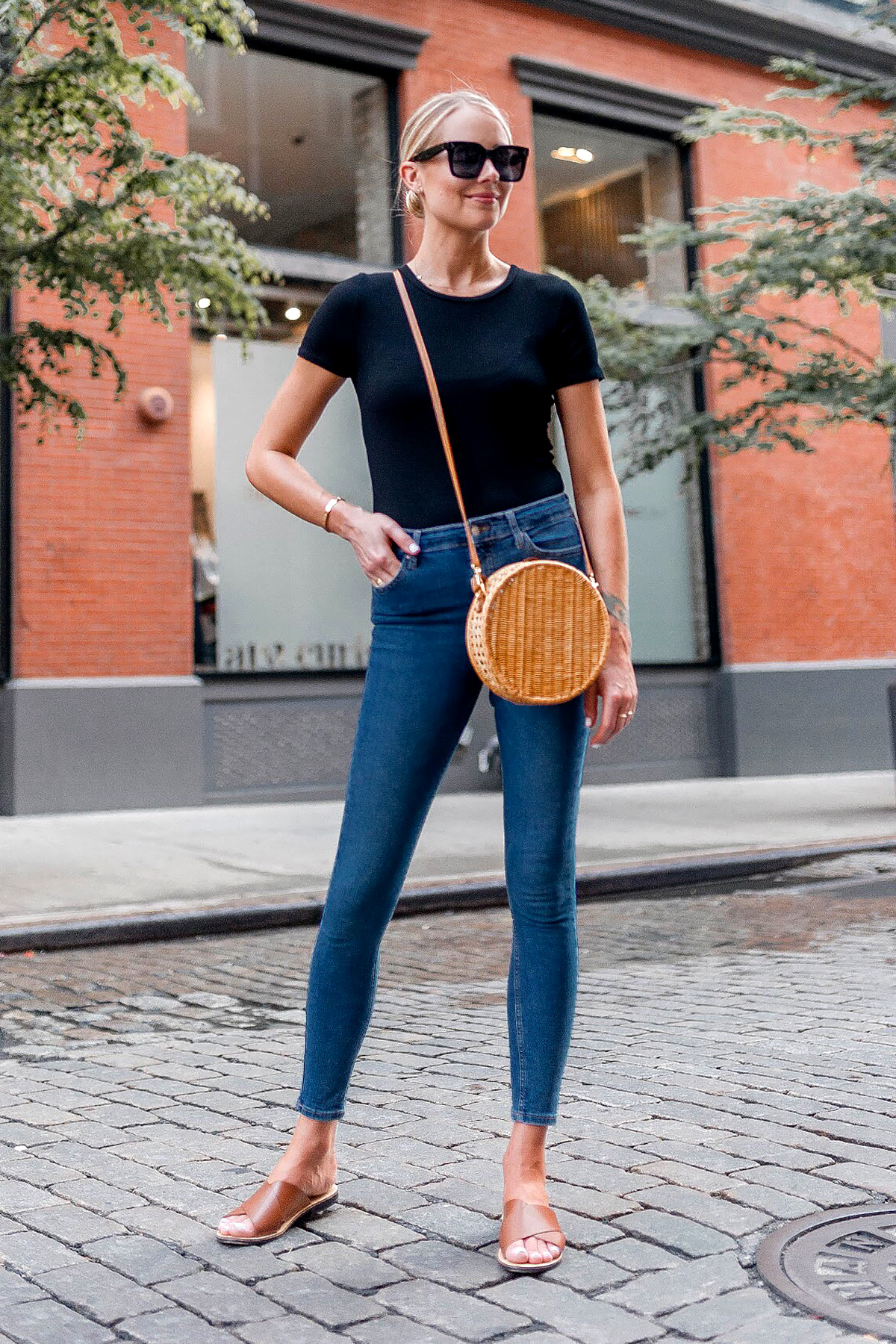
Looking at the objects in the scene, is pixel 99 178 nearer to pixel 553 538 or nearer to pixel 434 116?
pixel 434 116

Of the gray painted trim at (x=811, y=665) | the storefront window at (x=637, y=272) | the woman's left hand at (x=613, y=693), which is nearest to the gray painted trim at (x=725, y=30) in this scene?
the storefront window at (x=637, y=272)

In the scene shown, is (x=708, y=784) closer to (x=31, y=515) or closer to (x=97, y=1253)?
(x=31, y=515)

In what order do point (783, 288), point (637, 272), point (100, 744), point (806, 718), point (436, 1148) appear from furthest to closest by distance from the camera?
1. point (806, 718)
2. point (637, 272)
3. point (100, 744)
4. point (783, 288)
5. point (436, 1148)

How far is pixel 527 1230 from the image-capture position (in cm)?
260

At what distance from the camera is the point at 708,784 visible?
15.6 meters

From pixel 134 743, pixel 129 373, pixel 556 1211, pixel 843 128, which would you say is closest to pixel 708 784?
pixel 134 743

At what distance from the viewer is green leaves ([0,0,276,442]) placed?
826cm

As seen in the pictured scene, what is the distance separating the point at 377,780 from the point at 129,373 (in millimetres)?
11146

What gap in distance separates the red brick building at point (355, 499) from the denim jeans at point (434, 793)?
10.1 metres

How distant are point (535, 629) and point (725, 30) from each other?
16.6m

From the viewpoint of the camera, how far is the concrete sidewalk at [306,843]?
8070mm

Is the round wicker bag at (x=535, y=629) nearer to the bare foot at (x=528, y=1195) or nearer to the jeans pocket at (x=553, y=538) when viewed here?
the jeans pocket at (x=553, y=538)

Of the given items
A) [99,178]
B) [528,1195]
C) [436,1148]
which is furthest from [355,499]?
[528,1195]

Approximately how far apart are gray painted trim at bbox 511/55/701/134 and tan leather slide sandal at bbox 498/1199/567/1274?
15.0 m
